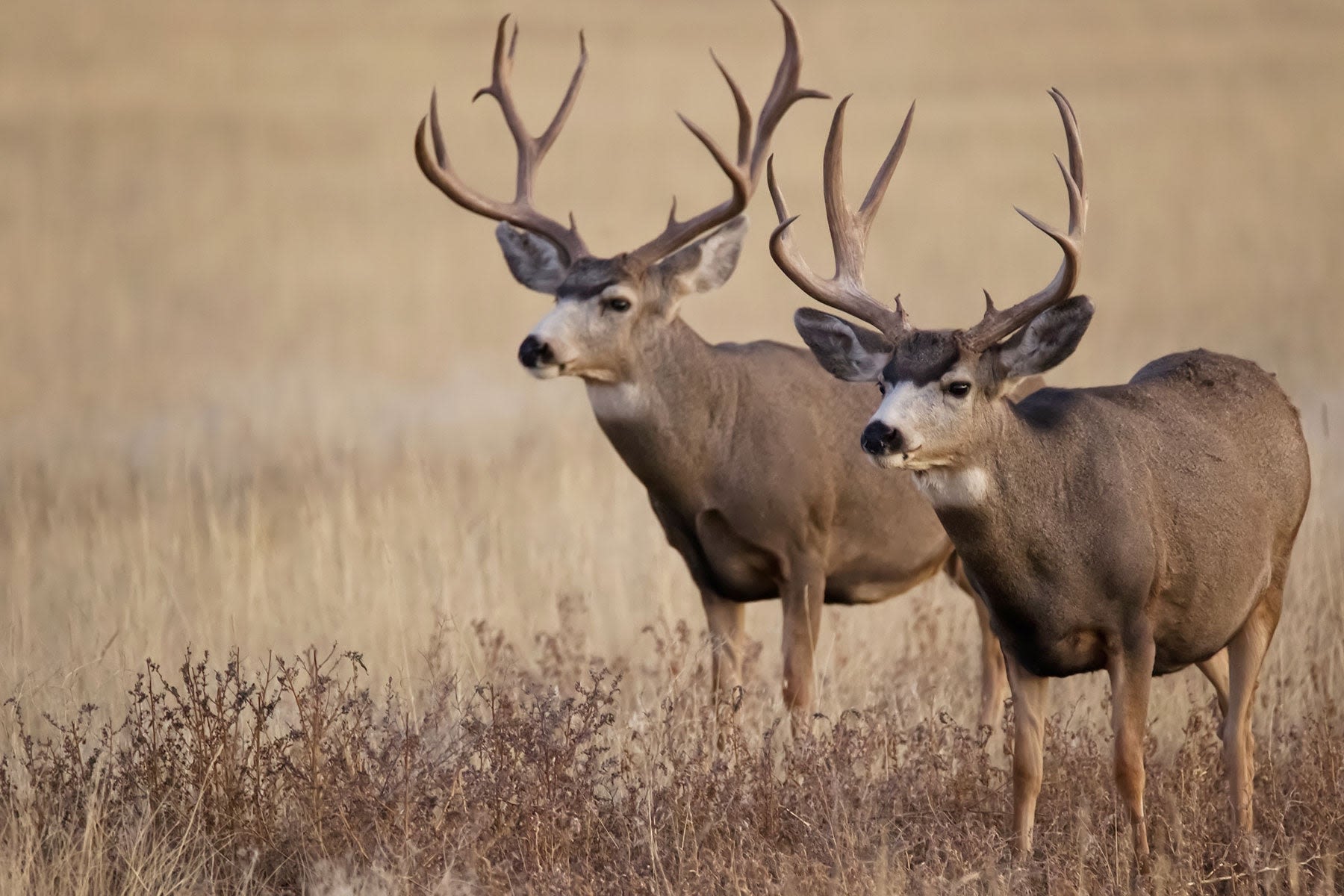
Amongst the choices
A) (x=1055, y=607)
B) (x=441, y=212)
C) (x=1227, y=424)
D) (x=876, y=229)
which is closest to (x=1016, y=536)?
(x=1055, y=607)

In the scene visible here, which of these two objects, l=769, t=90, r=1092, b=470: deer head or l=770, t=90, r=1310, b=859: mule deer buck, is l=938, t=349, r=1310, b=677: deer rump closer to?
l=770, t=90, r=1310, b=859: mule deer buck

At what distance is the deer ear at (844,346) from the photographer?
22.6 ft

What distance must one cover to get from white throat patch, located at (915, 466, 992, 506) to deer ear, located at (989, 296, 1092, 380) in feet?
1.26

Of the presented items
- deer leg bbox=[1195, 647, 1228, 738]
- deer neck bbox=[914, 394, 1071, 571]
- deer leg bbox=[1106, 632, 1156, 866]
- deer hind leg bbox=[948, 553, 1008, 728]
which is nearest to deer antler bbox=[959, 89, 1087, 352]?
deer neck bbox=[914, 394, 1071, 571]

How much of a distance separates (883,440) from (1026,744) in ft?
4.62

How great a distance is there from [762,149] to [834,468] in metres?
1.68

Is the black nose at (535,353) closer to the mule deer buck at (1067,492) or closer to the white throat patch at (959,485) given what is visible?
the mule deer buck at (1067,492)

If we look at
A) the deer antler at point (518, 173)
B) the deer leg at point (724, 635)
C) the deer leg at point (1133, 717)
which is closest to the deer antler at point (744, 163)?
the deer antler at point (518, 173)

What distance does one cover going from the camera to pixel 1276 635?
9.20m

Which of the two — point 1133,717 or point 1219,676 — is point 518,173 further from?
point 1133,717

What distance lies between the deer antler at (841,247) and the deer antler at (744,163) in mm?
1473

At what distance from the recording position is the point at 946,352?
639 centimetres

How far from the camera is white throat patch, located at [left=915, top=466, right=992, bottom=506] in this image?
642cm

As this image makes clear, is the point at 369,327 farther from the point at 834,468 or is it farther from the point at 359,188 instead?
the point at 834,468
